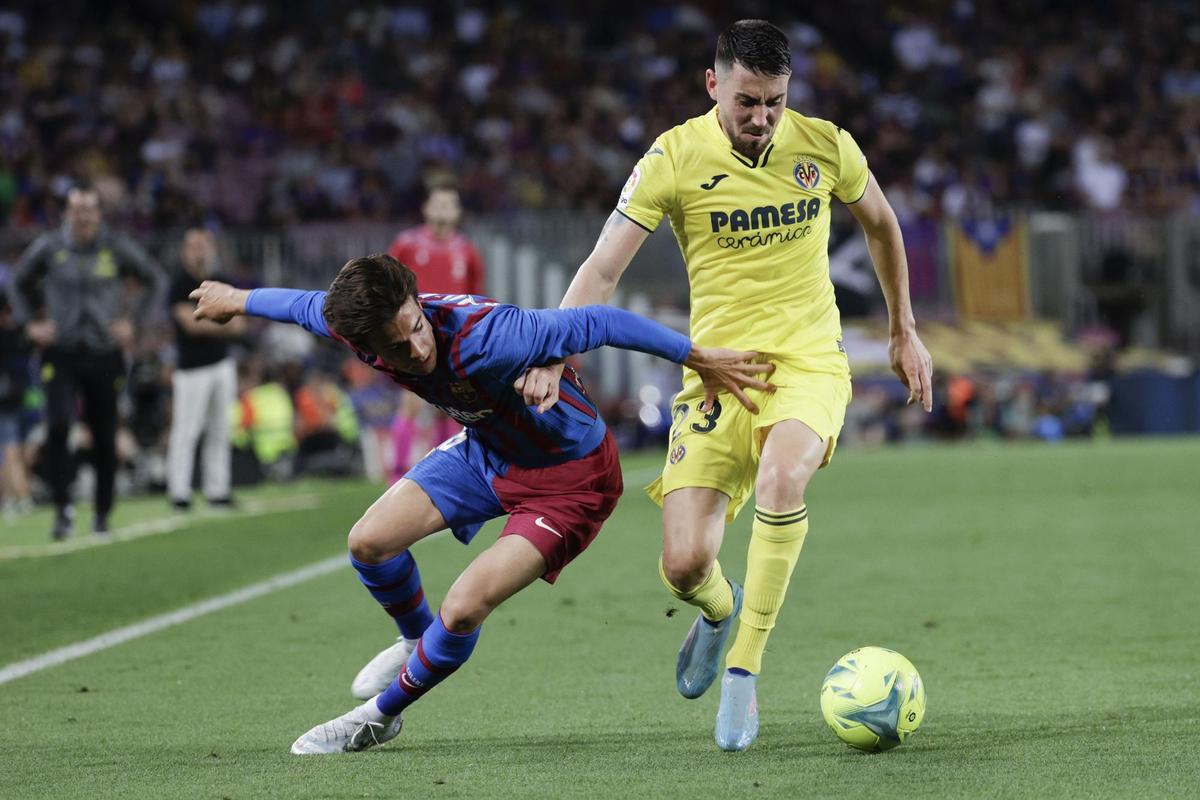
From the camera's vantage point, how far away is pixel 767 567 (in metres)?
5.84

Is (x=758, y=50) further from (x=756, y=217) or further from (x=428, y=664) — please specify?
(x=428, y=664)

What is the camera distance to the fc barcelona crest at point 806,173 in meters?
6.16

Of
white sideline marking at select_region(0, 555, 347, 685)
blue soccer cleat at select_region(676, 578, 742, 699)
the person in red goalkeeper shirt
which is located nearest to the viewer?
blue soccer cleat at select_region(676, 578, 742, 699)

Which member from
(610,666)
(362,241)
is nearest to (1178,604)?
(610,666)

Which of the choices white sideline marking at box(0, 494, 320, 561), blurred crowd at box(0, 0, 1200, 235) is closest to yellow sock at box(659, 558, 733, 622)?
white sideline marking at box(0, 494, 320, 561)

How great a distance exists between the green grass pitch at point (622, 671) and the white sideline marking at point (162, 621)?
4.0 inches

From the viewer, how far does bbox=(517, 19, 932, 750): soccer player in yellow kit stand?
231 inches

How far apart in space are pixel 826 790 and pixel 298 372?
17583 mm

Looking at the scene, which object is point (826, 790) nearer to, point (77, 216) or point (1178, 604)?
point (1178, 604)

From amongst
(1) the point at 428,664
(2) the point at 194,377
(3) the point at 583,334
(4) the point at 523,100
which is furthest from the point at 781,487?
(4) the point at 523,100

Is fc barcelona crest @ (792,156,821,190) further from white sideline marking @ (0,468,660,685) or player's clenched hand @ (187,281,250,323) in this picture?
white sideline marking @ (0,468,660,685)

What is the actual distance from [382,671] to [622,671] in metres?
1.25

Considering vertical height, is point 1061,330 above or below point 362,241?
below

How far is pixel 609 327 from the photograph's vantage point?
17.7 feet
